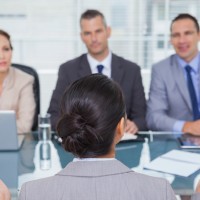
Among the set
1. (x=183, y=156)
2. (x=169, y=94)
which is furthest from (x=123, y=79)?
(x=183, y=156)

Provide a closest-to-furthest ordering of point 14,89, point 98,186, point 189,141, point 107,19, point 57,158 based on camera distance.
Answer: point 98,186 < point 57,158 < point 189,141 < point 14,89 < point 107,19

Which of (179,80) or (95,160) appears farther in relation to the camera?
(179,80)

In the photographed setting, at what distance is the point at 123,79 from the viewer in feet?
8.86

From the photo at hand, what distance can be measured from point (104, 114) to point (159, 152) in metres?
1.00

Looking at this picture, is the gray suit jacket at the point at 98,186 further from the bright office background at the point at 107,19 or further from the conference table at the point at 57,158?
the bright office background at the point at 107,19

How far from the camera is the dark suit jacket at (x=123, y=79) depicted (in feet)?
8.68

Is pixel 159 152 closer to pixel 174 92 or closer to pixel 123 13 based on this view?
pixel 174 92

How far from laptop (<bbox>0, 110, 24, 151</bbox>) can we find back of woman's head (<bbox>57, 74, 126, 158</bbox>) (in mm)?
894

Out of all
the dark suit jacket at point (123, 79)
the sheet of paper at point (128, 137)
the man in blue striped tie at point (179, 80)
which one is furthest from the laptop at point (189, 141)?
the dark suit jacket at point (123, 79)

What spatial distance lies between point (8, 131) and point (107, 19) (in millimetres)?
3206

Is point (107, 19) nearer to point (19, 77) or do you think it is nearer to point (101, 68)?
point (101, 68)

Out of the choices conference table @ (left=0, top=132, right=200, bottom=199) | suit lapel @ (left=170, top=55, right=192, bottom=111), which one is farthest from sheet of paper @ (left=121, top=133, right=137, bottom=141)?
suit lapel @ (left=170, top=55, right=192, bottom=111)

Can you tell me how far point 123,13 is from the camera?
480 cm

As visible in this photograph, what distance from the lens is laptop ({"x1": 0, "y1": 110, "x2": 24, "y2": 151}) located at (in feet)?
5.95
